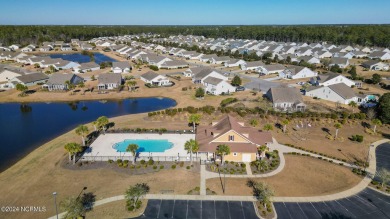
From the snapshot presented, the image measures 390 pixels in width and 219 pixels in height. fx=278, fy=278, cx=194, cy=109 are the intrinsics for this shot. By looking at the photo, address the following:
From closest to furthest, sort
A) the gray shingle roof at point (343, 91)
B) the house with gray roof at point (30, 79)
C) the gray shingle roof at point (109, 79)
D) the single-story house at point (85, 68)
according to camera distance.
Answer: the gray shingle roof at point (343, 91) → the gray shingle roof at point (109, 79) → the house with gray roof at point (30, 79) → the single-story house at point (85, 68)

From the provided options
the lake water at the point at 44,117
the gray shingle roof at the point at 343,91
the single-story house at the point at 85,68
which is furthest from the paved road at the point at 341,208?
the single-story house at the point at 85,68

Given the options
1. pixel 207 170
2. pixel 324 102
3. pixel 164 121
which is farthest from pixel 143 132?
pixel 324 102

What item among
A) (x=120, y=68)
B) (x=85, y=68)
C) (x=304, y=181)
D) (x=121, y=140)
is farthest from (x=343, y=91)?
(x=85, y=68)

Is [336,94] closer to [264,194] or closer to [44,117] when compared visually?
[264,194]

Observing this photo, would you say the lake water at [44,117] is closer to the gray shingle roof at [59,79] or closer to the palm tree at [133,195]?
the gray shingle roof at [59,79]

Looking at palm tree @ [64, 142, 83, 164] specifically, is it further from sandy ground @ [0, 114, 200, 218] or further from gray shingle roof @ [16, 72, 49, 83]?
gray shingle roof @ [16, 72, 49, 83]

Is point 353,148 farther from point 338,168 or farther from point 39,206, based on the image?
point 39,206
